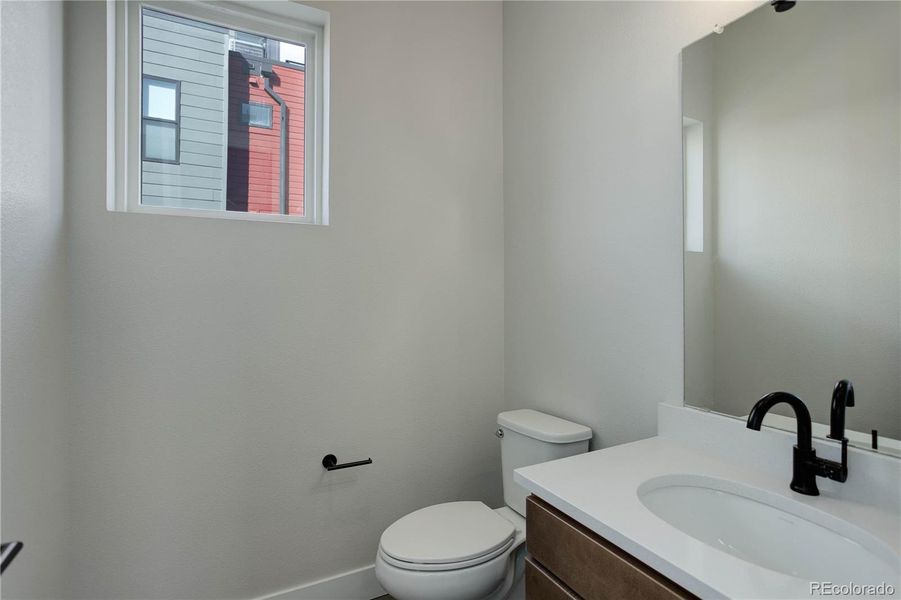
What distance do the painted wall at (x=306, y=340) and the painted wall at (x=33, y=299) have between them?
0.09 metres

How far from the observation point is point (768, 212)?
41.6 inches

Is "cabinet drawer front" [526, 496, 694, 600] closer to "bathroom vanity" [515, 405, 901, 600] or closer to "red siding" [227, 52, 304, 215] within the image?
"bathroom vanity" [515, 405, 901, 600]

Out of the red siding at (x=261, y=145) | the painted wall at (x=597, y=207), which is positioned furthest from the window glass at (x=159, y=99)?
the painted wall at (x=597, y=207)

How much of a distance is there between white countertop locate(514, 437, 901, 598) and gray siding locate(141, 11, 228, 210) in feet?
4.93

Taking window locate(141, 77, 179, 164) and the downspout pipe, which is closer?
window locate(141, 77, 179, 164)

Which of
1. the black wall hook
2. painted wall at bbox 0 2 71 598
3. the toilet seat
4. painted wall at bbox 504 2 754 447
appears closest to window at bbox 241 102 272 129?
painted wall at bbox 0 2 71 598

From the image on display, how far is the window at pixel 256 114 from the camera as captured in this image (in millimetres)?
1712

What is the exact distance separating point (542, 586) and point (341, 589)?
Result: 1.10 m

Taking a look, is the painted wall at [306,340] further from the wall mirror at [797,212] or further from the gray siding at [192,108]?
the wall mirror at [797,212]

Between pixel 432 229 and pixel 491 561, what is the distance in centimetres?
126

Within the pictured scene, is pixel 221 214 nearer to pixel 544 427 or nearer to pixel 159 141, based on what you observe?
pixel 159 141

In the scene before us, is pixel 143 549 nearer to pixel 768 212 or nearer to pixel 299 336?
pixel 299 336

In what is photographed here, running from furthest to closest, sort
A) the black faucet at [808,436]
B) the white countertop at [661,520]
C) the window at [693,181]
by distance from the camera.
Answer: the window at [693,181], the black faucet at [808,436], the white countertop at [661,520]

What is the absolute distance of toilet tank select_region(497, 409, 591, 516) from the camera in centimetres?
151
